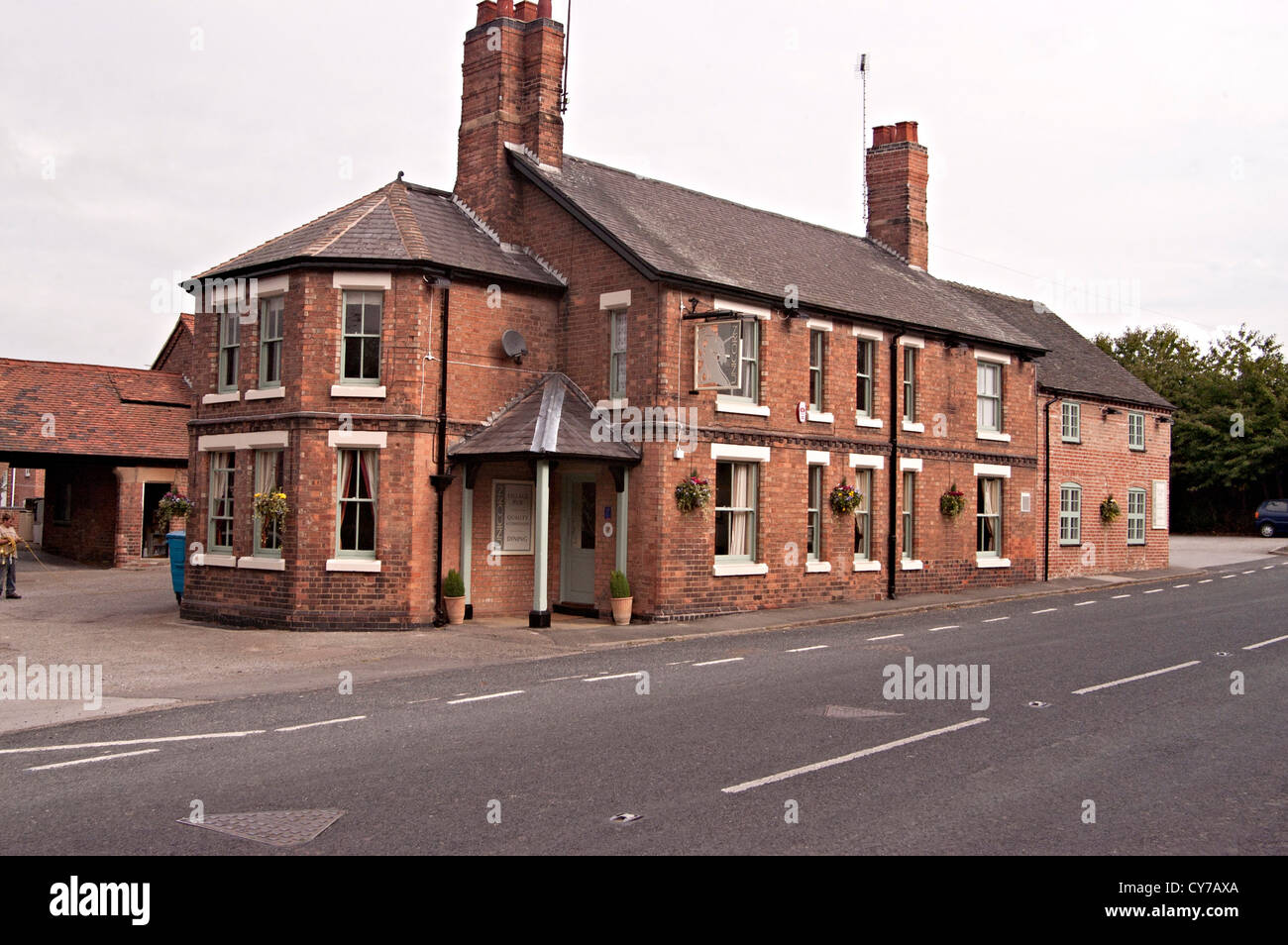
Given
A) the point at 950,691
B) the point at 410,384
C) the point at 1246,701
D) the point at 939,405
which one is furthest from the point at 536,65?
the point at 1246,701

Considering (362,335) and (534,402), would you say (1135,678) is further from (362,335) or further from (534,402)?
(362,335)

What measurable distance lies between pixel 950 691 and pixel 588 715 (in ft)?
13.0

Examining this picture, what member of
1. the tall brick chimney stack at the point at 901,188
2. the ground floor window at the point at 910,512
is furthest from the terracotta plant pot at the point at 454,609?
the tall brick chimney stack at the point at 901,188

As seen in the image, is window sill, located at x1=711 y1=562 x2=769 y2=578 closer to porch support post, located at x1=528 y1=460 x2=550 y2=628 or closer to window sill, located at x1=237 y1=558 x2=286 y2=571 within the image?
porch support post, located at x1=528 y1=460 x2=550 y2=628

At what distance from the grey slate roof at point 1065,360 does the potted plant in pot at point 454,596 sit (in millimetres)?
18405

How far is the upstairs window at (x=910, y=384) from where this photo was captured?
24.6 m

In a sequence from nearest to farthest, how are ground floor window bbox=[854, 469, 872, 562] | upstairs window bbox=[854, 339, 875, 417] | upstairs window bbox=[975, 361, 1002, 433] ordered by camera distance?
1. ground floor window bbox=[854, 469, 872, 562]
2. upstairs window bbox=[854, 339, 875, 417]
3. upstairs window bbox=[975, 361, 1002, 433]

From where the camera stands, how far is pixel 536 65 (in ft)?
70.0

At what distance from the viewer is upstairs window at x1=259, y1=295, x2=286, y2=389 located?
18938 mm

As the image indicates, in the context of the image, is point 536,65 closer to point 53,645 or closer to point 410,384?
point 410,384

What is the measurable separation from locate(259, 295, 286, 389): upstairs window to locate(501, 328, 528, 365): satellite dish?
12.5 feet

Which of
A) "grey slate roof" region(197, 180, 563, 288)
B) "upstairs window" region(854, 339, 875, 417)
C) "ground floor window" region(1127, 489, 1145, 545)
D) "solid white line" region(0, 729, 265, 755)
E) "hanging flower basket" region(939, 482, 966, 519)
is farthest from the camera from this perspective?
"ground floor window" region(1127, 489, 1145, 545)

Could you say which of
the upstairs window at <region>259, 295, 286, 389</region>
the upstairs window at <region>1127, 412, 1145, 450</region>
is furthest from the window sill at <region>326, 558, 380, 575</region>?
the upstairs window at <region>1127, 412, 1145, 450</region>

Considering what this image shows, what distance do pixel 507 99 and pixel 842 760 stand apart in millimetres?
16761
